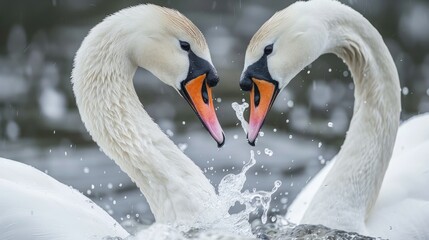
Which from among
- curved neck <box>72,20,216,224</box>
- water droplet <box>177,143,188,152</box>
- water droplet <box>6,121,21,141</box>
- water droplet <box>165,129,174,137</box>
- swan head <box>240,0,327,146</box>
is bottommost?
water droplet <box>6,121,21,141</box>

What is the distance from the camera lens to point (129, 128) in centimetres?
605

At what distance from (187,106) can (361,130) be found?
3274mm

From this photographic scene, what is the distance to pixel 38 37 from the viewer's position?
36.0ft

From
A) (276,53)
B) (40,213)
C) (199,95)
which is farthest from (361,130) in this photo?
(40,213)

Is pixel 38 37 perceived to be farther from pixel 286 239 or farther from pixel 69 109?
pixel 286 239

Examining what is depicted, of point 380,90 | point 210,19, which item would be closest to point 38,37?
point 210,19

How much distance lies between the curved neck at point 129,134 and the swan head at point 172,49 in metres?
0.06

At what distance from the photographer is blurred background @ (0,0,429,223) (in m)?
8.23

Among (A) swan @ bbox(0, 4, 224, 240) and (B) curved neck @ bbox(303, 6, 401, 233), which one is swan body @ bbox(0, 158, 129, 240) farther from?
(B) curved neck @ bbox(303, 6, 401, 233)

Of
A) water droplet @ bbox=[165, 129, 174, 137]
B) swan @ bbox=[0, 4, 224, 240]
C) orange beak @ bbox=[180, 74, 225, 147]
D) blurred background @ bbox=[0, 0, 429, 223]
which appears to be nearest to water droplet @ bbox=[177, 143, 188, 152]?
blurred background @ bbox=[0, 0, 429, 223]

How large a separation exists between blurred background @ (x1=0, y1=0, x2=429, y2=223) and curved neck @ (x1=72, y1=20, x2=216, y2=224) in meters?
1.32

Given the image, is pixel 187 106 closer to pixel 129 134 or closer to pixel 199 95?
pixel 129 134

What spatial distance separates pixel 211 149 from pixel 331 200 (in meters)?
2.52

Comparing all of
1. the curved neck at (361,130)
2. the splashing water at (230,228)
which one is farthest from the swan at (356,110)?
the splashing water at (230,228)
